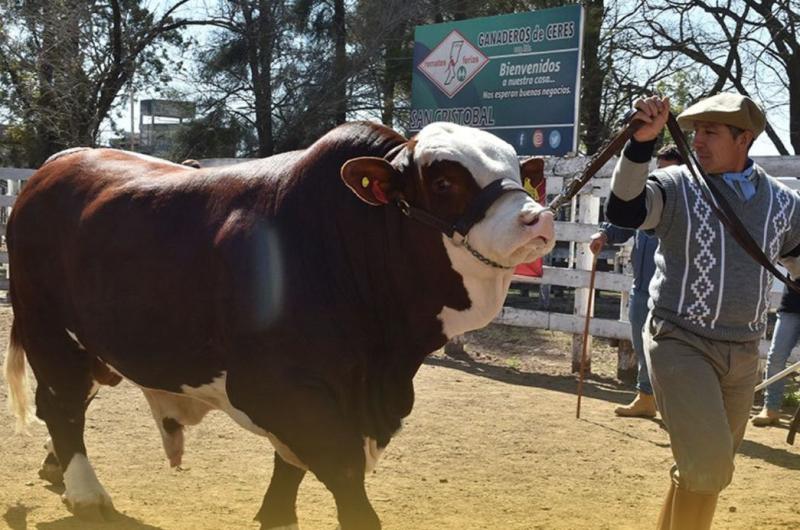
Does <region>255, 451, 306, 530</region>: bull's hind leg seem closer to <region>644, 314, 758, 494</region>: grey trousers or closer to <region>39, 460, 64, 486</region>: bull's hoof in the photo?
<region>39, 460, 64, 486</region>: bull's hoof

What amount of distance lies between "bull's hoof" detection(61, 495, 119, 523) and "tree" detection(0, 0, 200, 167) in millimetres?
16692

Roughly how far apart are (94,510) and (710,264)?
2860 millimetres

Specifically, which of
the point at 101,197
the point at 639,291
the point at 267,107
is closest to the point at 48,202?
the point at 101,197

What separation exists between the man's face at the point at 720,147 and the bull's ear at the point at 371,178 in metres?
1.14

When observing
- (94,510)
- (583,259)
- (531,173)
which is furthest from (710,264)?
(583,259)

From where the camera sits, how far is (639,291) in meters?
7.11

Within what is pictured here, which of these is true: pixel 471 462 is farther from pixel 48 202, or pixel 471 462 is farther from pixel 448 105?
pixel 448 105

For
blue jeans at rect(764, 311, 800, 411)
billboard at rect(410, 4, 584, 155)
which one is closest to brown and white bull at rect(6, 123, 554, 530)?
blue jeans at rect(764, 311, 800, 411)

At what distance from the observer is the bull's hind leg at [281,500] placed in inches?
161

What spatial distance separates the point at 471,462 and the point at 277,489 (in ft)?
6.31

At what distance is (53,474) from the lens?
505 centimetres

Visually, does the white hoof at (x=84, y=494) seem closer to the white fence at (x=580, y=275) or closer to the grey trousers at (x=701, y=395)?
the grey trousers at (x=701, y=395)

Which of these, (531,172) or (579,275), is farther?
(579,275)

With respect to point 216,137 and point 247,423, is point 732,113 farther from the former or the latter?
point 216,137
